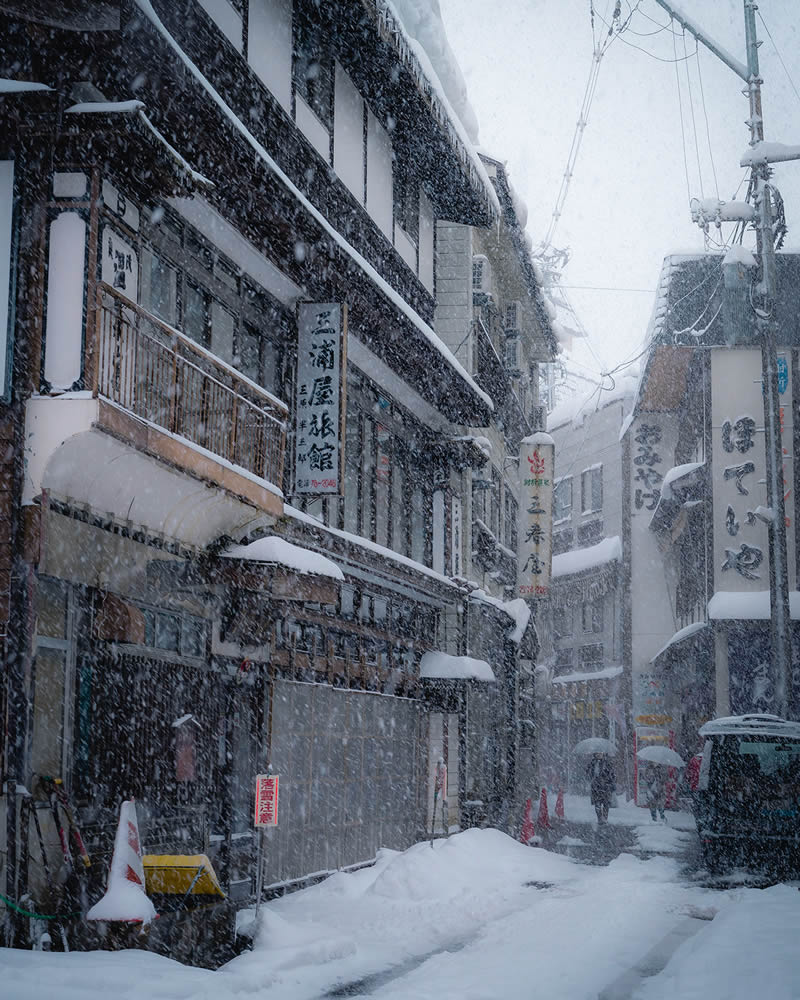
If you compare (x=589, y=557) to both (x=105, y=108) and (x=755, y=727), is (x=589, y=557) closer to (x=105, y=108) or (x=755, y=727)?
(x=755, y=727)

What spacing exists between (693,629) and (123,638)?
2806 centimetres

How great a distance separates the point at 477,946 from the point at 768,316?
1704 cm

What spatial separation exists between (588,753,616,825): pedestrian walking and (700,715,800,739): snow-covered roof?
9.36 meters

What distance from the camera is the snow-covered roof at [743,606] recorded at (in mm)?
33312

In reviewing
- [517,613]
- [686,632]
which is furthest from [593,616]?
[517,613]

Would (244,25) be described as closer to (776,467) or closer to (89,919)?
(89,919)

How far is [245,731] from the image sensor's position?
16.1 m

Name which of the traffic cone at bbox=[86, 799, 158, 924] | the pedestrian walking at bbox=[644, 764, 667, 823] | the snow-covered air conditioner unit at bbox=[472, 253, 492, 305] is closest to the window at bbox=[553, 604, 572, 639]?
the pedestrian walking at bbox=[644, 764, 667, 823]

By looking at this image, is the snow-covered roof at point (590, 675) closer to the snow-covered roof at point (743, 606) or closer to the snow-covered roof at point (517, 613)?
the snow-covered roof at point (743, 606)

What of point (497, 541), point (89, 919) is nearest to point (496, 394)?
point (497, 541)

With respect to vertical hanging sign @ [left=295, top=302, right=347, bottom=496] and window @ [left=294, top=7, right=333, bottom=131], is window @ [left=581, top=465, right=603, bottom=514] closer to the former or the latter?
window @ [left=294, top=7, right=333, bottom=131]

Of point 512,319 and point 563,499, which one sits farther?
point 563,499

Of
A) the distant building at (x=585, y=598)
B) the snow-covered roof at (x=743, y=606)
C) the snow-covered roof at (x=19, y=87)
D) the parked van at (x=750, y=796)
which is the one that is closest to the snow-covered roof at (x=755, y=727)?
the parked van at (x=750, y=796)

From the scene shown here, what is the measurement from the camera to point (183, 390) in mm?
12789
